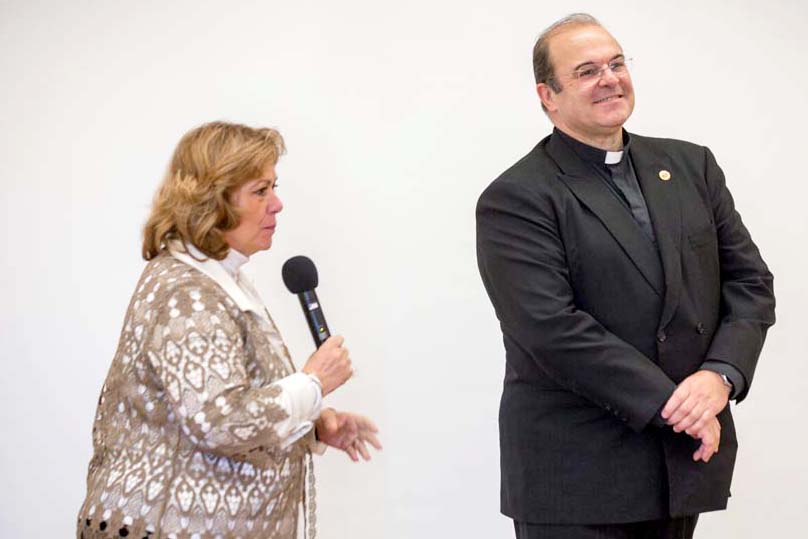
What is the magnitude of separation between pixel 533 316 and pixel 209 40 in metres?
1.84

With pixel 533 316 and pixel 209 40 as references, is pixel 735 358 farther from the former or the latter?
pixel 209 40

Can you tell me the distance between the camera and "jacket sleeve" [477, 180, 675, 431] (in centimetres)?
247

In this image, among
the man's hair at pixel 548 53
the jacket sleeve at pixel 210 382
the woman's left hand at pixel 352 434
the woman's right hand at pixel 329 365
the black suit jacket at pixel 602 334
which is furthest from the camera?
the man's hair at pixel 548 53

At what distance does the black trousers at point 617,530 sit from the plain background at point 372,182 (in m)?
1.25

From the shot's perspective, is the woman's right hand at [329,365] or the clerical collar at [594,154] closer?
the woman's right hand at [329,365]

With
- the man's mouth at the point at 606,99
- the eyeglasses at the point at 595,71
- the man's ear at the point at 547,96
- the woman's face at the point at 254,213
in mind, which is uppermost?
the eyeglasses at the point at 595,71

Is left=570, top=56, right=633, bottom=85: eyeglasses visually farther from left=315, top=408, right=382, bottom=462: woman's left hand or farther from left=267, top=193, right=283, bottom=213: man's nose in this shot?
left=315, top=408, right=382, bottom=462: woman's left hand

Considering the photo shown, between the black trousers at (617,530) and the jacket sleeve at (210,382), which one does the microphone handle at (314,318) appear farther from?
the black trousers at (617,530)

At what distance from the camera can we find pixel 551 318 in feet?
8.22

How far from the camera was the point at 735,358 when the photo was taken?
258 cm

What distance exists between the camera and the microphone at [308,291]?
250 centimetres

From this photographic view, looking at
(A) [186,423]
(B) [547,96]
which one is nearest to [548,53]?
(B) [547,96]

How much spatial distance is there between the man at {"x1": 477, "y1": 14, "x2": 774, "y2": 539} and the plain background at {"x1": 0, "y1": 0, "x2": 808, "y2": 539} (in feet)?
3.80

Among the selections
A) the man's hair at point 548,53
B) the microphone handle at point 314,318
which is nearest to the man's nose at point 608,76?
the man's hair at point 548,53
